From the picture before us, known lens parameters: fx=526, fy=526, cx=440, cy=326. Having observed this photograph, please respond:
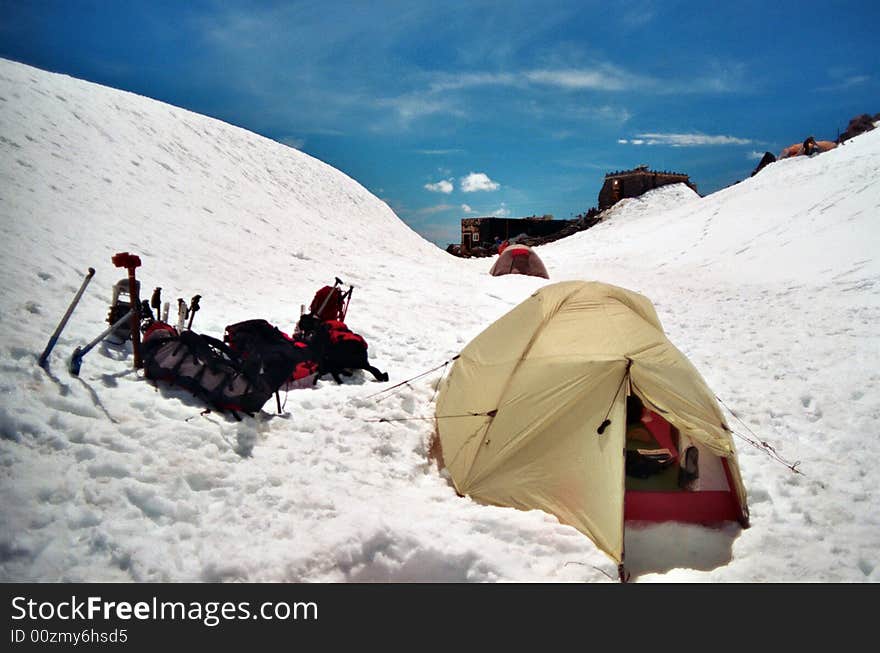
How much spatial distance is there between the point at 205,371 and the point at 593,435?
411 cm

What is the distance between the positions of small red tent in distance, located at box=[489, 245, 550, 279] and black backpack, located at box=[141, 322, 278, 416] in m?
14.2

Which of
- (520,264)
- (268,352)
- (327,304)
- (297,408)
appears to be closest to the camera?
(297,408)

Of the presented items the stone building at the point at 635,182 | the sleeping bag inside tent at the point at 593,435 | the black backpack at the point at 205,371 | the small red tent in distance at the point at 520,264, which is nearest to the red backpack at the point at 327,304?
the black backpack at the point at 205,371

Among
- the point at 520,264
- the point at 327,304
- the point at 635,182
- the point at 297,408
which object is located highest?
the point at 635,182

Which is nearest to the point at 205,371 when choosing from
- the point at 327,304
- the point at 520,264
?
the point at 327,304

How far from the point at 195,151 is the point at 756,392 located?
19.2 m

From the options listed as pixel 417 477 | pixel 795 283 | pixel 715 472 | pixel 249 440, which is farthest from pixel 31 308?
pixel 795 283

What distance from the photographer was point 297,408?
20.3 feet

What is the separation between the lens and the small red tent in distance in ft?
63.2

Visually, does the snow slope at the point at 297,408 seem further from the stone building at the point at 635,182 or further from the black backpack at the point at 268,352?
the stone building at the point at 635,182

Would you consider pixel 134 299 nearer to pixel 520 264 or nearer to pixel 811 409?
pixel 811 409

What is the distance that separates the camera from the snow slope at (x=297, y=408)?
12.9 ft

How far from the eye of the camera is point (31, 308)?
19.6ft

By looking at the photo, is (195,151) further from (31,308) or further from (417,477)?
(417,477)
